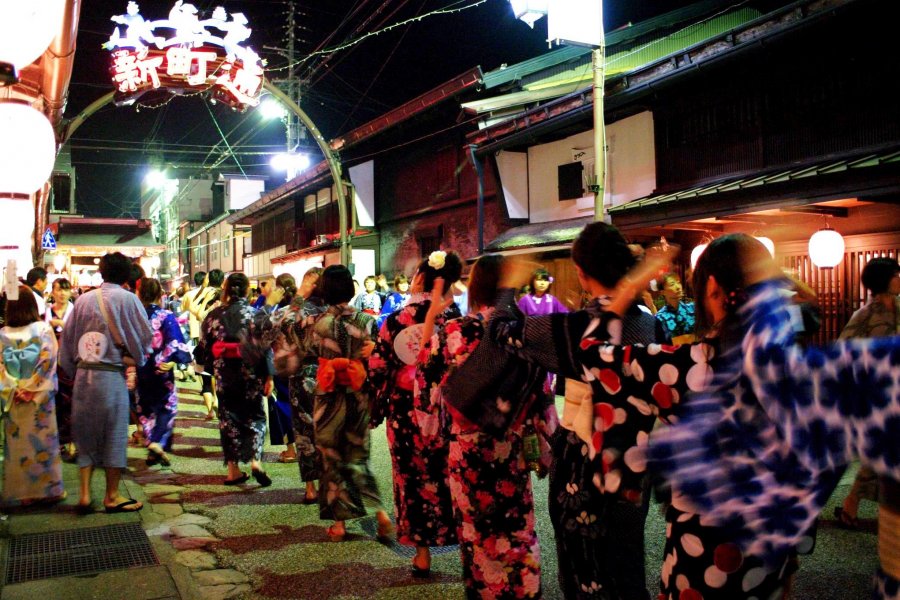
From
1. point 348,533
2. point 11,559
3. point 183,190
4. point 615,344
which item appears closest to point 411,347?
point 348,533

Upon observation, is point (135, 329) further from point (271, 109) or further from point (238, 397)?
point (271, 109)

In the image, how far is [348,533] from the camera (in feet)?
18.7

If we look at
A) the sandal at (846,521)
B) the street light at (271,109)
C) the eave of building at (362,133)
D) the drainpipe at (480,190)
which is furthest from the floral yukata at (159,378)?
the street light at (271,109)

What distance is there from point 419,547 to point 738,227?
31.6ft

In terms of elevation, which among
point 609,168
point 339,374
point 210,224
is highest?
point 210,224

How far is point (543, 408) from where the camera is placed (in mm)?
3895

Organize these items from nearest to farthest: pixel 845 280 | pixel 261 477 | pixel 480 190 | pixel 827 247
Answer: pixel 261 477 → pixel 827 247 → pixel 845 280 → pixel 480 190

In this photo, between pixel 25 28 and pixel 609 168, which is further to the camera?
pixel 609 168

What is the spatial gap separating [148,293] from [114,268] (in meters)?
2.19

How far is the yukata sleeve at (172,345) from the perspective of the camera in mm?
8242

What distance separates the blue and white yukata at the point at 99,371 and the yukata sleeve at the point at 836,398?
5.72 metres

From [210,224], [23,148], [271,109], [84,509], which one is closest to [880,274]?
[84,509]

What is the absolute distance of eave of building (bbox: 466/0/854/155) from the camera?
10328 mm

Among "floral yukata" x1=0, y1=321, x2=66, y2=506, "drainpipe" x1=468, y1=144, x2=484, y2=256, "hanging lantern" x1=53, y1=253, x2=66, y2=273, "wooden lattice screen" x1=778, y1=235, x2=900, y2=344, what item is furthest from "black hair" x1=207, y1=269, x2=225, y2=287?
"hanging lantern" x1=53, y1=253, x2=66, y2=273
